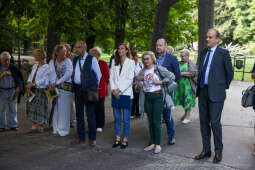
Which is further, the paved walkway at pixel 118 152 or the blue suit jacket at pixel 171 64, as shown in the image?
the blue suit jacket at pixel 171 64

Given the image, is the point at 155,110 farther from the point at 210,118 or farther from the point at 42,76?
the point at 42,76

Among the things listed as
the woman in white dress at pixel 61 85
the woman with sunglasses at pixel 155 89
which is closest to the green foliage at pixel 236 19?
the woman in white dress at pixel 61 85

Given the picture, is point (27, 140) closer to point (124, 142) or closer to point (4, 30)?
point (124, 142)

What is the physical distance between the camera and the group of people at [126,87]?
530 cm

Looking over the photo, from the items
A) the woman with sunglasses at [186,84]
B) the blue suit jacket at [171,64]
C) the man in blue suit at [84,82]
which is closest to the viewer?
the man in blue suit at [84,82]

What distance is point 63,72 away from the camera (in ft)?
23.1

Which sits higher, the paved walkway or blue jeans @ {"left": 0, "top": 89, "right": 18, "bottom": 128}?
blue jeans @ {"left": 0, "top": 89, "right": 18, "bottom": 128}

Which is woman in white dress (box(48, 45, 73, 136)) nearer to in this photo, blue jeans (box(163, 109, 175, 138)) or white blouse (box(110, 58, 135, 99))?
white blouse (box(110, 58, 135, 99))

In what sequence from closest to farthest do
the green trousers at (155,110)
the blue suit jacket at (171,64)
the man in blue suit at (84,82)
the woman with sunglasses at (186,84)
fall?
1. the green trousers at (155,110)
2. the man in blue suit at (84,82)
3. the blue suit jacket at (171,64)
4. the woman with sunglasses at (186,84)

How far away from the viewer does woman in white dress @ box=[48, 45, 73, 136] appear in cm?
698

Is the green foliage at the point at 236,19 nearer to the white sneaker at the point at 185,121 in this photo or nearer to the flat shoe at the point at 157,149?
the white sneaker at the point at 185,121

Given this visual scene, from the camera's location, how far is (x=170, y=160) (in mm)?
5500

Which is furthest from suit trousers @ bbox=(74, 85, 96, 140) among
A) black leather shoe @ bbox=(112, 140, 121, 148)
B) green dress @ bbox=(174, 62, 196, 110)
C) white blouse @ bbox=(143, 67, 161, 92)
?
green dress @ bbox=(174, 62, 196, 110)

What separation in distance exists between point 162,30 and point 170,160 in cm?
565
